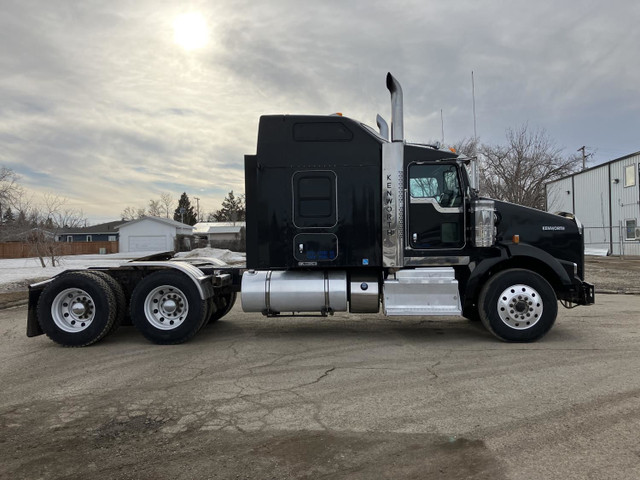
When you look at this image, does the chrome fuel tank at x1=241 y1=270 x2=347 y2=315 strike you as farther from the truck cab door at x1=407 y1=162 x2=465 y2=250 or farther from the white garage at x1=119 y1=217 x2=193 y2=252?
the white garage at x1=119 y1=217 x2=193 y2=252

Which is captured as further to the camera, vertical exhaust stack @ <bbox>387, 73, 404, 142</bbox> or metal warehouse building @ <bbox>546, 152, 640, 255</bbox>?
metal warehouse building @ <bbox>546, 152, 640, 255</bbox>

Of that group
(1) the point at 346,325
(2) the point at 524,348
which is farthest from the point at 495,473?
(1) the point at 346,325

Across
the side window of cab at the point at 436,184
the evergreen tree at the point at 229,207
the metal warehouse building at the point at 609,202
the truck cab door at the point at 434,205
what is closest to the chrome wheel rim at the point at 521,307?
the truck cab door at the point at 434,205

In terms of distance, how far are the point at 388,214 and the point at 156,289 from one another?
3670 millimetres

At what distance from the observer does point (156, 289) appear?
21.4ft

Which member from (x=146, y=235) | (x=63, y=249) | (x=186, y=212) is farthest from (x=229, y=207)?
(x=63, y=249)

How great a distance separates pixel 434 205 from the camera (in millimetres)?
6621

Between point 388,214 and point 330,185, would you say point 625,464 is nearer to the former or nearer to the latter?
point 388,214

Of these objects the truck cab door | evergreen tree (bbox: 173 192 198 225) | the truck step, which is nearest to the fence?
the truck cab door

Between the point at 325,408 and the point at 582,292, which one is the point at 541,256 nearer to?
the point at 582,292

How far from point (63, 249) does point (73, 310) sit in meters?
22.0

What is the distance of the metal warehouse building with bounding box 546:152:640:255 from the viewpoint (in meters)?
26.0

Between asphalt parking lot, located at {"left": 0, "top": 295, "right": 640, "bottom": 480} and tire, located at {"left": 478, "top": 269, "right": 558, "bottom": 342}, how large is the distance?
0.81ft

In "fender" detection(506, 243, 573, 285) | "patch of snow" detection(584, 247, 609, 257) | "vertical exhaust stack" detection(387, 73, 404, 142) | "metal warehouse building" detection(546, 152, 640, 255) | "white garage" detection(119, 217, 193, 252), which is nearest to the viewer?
"fender" detection(506, 243, 573, 285)
